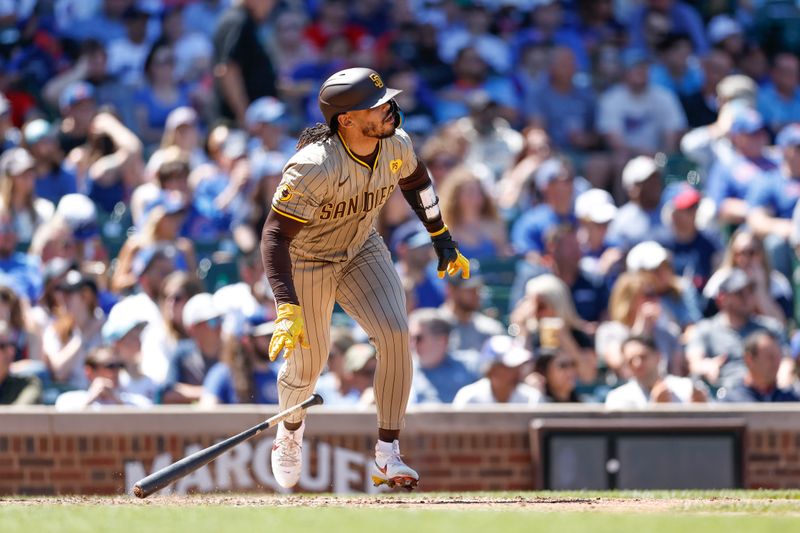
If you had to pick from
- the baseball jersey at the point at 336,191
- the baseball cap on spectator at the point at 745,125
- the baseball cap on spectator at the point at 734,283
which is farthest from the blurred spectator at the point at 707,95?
the baseball jersey at the point at 336,191

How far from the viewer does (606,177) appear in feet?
43.2

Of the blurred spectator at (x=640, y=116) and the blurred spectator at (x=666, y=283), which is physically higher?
the blurred spectator at (x=640, y=116)

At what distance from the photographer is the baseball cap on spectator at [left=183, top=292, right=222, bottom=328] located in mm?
9906

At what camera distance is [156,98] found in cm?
1375

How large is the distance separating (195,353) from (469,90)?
4.99 m

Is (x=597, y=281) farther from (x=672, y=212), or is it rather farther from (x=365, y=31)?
(x=365, y=31)

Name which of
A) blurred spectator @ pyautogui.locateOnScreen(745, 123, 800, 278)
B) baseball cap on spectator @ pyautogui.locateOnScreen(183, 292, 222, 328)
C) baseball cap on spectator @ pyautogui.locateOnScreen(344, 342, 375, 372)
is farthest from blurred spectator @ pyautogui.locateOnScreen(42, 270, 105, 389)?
blurred spectator @ pyautogui.locateOnScreen(745, 123, 800, 278)

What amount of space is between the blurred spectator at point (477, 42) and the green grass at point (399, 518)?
7832 millimetres

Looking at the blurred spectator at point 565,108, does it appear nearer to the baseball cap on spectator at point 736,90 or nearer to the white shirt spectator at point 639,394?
the baseball cap on spectator at point 736,90

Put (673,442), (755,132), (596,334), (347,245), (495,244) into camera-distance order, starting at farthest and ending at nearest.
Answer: (755,132)
(495,244)
(596,334)
(673,442)
(347,245)

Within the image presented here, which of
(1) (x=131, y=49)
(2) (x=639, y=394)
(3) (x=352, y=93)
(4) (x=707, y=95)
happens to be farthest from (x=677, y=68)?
(3) (x=352, y=93)

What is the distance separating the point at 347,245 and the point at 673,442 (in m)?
3.27

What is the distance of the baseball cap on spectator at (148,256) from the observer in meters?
10.7

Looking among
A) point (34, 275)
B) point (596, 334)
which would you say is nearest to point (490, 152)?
point (596, 334)
